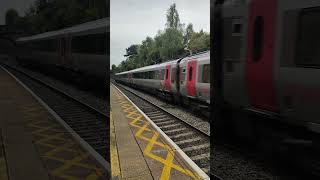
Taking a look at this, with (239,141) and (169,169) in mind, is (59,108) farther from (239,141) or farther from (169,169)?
(239,141)

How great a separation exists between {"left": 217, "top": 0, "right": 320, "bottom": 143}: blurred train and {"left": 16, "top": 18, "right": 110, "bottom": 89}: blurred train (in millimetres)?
1152


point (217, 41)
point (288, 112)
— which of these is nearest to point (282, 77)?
point (288, 112)

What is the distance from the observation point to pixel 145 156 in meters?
4.14

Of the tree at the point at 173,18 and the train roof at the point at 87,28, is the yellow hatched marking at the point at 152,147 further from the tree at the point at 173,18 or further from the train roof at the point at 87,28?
the train roof at the point at 87,28

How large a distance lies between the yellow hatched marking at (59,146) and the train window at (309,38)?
1.31 metres

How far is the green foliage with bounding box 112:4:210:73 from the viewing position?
2.76 m

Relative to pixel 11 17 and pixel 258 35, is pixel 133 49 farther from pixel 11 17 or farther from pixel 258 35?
pixel 11 17

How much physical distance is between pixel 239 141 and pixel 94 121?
8.27ft

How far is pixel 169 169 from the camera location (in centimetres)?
357

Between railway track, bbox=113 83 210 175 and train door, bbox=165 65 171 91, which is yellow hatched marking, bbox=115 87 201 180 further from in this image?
train door, bbox=165 65 171 91

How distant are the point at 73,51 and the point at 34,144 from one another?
49 cm

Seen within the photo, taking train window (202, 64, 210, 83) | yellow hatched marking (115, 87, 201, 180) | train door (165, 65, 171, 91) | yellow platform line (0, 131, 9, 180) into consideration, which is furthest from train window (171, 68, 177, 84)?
yellow platform line (0, 131, 9, 180)

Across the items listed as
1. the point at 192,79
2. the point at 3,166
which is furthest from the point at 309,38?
the point at 192,79

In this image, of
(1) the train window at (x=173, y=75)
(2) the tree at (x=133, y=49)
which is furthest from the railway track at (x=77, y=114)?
(1) the train window at (x=173, y=75)
